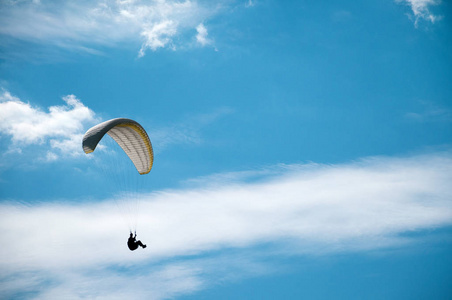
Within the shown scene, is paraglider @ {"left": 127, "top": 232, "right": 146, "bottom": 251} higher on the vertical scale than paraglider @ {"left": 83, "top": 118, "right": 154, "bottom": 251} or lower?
lower

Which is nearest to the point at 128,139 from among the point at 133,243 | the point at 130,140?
the point at 130,140

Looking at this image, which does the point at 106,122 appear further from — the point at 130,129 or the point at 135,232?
the point at 135,232

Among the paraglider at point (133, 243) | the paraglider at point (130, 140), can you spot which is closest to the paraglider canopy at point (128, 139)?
the paraglider at point (130, 140)

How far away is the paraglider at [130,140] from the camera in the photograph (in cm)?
3672

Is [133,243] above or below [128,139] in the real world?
→ below

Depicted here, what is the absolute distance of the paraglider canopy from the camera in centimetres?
3672

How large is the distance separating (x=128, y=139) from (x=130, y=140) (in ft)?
0.71

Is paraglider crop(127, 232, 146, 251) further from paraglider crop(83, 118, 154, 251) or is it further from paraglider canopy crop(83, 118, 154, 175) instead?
paraglider canopy crop(83, 118, 154, 175)

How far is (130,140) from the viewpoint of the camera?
44.3 meters

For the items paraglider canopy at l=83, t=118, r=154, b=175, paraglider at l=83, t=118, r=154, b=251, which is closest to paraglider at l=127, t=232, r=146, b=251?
paraglider at l=83, t=118, r=154, b=251

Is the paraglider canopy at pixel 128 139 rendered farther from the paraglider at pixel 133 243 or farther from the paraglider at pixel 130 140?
the paraglider at pixel 133 243

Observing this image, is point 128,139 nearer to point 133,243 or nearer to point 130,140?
point 130,140

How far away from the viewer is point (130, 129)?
42.2 metres

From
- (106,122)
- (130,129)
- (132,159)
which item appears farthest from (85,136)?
(132,159)
